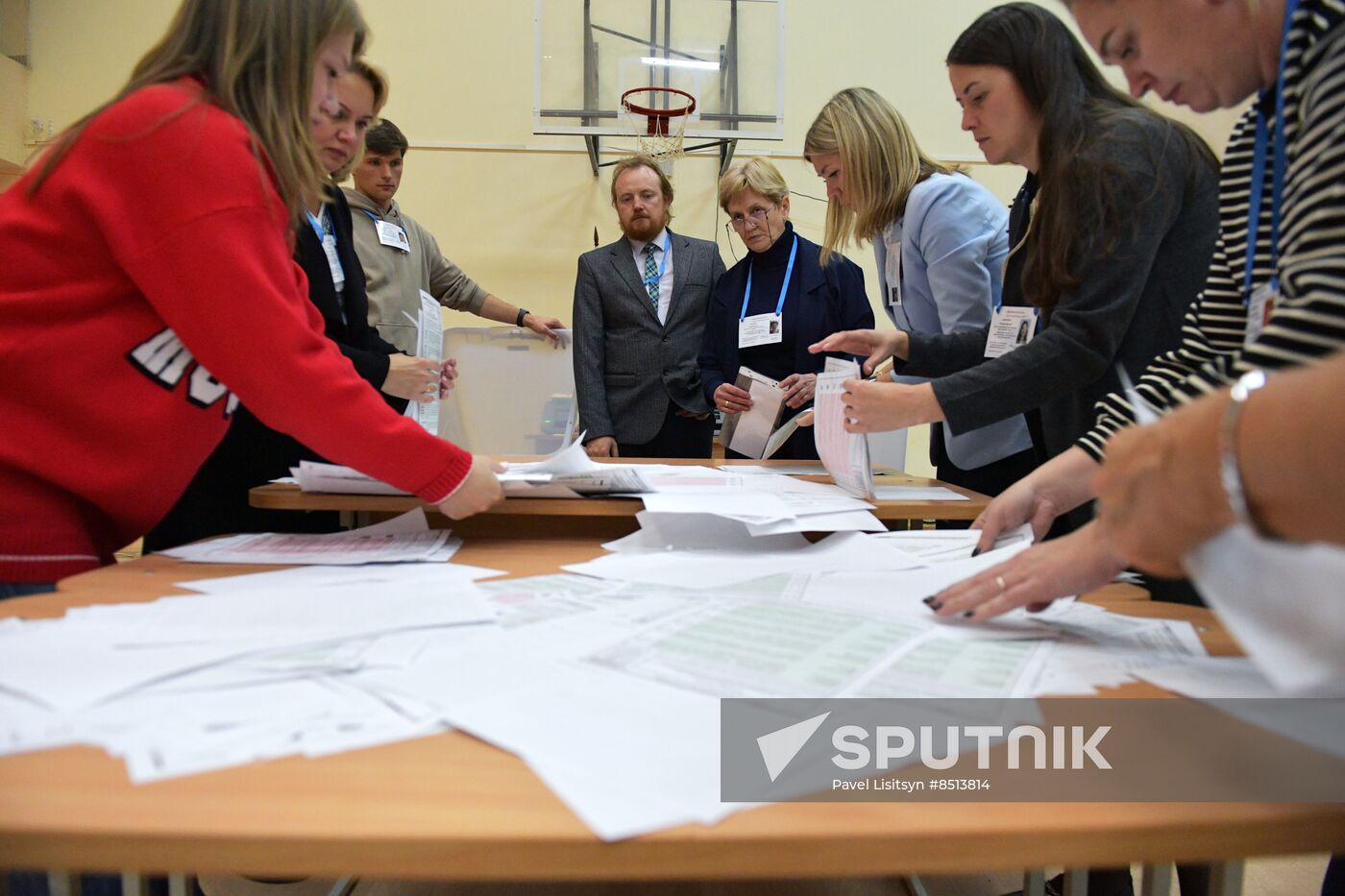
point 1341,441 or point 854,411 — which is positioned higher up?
point 1341,441

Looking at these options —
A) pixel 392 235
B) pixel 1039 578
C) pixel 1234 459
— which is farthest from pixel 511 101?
pixel 1234 459

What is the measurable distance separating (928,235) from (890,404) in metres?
0.74

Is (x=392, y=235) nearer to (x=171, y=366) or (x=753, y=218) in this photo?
(x=753, y=218)

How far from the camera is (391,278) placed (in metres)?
2.74

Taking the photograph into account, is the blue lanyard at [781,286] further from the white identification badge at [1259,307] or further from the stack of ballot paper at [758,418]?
the white identification badge at [1259,307]

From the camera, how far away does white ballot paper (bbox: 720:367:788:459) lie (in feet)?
6.55

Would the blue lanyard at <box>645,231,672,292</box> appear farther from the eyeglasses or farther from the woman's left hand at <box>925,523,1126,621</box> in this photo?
the woman's left hand at <box>925,523,1126,621</box>

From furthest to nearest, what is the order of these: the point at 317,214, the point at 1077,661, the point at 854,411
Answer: the point at 317,214 < the point at 854,411 < the point at 1077,661

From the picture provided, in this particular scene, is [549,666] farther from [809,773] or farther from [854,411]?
[854,411]

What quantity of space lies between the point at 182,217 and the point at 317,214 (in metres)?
0.98

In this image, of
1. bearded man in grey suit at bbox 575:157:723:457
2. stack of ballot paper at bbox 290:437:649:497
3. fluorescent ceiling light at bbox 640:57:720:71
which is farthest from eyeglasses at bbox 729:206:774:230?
fluorescent ceiling light at bbox 640:57:720:71

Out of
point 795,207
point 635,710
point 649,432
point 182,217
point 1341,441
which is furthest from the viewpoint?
point 795,207

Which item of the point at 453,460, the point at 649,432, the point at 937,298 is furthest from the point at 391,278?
the point at 453,460

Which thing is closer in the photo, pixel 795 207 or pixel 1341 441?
pixel 1341 441
